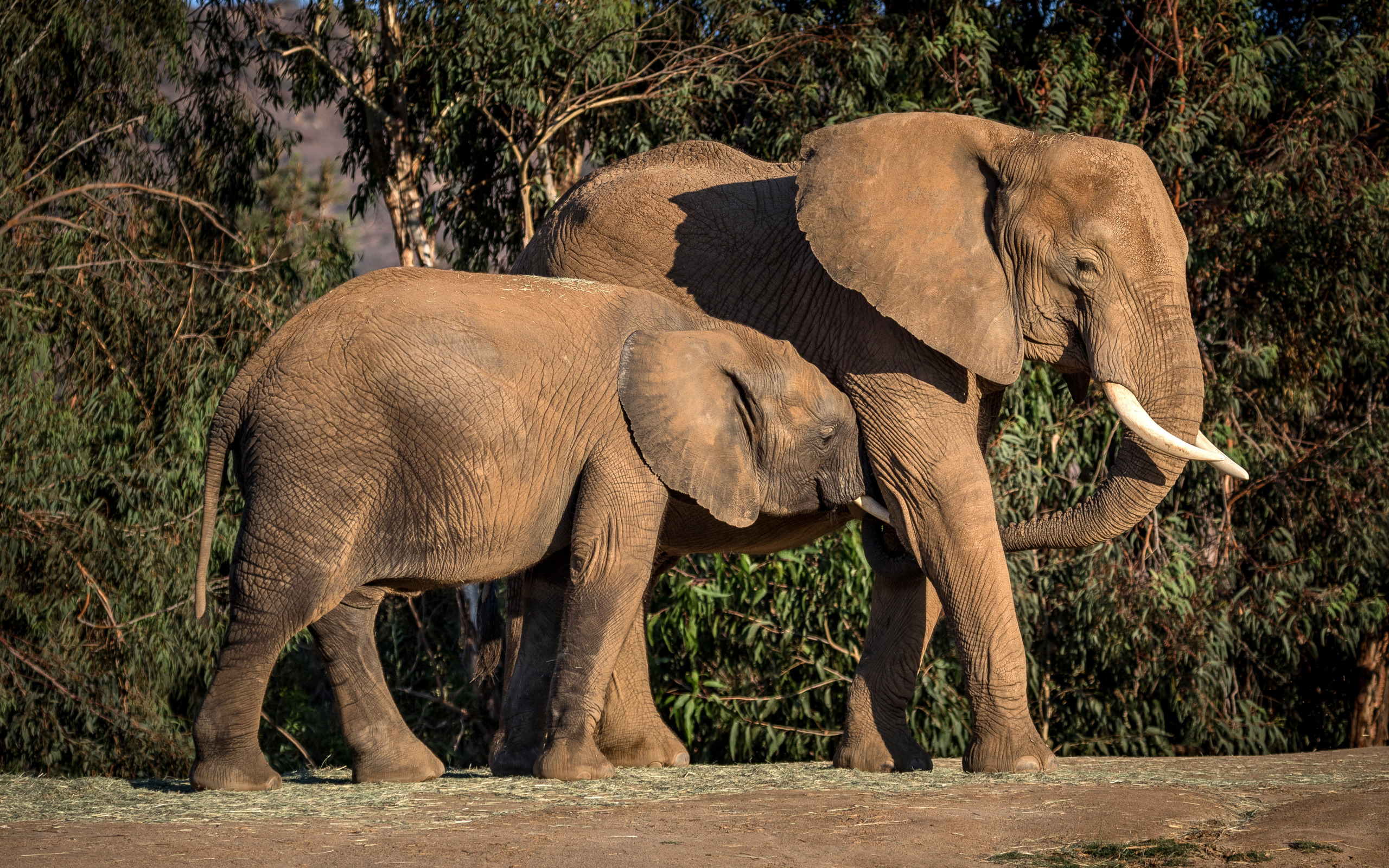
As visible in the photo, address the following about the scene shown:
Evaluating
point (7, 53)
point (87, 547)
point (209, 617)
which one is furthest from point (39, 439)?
point (7, 53)

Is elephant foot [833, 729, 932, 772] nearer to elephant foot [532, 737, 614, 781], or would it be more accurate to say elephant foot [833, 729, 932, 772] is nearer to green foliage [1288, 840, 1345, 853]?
elephant foot [532, 737, 614, 781]

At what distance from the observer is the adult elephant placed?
6480mm

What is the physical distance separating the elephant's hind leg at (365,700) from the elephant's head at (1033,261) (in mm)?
2393

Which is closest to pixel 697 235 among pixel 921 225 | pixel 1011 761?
pixel 921 225

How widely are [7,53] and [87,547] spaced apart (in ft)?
11.8

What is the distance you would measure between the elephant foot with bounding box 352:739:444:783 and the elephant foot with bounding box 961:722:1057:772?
2.14m

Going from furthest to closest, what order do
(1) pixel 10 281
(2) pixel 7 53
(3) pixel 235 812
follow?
(2) pixel 7 53, (1) pixel 10 281, (3) pixel 235 812

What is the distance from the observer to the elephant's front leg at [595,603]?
20.0 feet

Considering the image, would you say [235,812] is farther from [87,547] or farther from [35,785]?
[87,547]

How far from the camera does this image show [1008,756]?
6.41 metres

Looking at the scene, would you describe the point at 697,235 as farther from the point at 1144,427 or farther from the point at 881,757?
the point at 881,757

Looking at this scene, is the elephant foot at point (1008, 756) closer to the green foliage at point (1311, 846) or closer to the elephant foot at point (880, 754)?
the elephant foot at point (880, 754)

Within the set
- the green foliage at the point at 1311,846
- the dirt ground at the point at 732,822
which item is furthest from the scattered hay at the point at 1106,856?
the green foliage at the point at 1311,846

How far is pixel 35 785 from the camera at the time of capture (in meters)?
6.55
